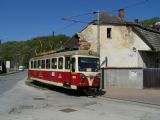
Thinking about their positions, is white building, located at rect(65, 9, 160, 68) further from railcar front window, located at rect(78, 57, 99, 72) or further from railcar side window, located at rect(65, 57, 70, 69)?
railcar front window, located at rect(78, 57, 99, 72)

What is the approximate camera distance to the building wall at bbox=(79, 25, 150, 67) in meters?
41.2

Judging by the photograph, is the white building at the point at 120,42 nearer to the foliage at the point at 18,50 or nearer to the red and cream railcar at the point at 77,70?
the red and cream railcar at the point at 77,70

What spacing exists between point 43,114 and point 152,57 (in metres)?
31.2

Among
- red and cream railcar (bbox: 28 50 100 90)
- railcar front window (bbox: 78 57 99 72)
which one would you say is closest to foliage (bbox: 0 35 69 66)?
red and cream railcar (bbox: 28 50 100 90)

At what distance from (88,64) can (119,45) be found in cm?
1808

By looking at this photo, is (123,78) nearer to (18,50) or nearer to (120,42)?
(120,42)

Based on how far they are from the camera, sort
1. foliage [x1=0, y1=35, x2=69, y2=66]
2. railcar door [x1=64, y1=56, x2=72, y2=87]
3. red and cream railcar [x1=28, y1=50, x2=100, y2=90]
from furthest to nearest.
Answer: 1. foliage [x1=0, y1=35, x2=69, y2=66]
2. railcar door [x1=64, y1=56, x2=72, y2=87]
3. red and cream railcar [x1=28, y1=50, x2=100, y2=90]

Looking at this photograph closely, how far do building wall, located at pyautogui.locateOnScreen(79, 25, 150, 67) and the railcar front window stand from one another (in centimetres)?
1623

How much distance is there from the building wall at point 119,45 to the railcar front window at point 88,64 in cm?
1623

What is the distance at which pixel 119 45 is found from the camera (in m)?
42.0

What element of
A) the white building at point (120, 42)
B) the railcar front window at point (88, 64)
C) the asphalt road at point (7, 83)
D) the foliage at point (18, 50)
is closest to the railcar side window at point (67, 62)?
the railcar front window at point (88, 64)

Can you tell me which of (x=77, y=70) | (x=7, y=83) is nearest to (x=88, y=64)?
(x=77, y=70)

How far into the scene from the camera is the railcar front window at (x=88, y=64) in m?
24.1

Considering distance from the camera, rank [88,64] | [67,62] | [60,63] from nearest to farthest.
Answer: [88,64], [67,62], [60,63]
